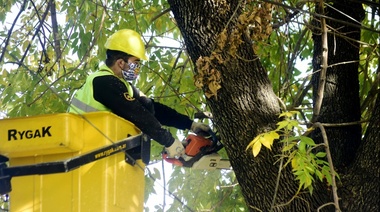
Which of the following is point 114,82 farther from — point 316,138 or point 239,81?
point 316,138

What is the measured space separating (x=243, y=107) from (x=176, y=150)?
0.69 metres

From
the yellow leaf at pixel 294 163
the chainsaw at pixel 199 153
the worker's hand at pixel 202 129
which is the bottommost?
the chainsaw at pixel 199 153

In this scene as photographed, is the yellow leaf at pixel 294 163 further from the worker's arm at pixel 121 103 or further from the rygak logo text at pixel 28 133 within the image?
the rygak logo text at pixel 28 133

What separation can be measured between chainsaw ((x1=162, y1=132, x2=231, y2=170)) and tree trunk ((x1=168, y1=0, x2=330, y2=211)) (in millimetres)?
550

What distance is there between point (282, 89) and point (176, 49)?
1434mm

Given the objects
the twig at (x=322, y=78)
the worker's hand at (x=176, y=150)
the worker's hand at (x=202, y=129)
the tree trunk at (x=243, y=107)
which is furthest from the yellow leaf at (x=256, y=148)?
the worker's hand at (x=202, y=129)

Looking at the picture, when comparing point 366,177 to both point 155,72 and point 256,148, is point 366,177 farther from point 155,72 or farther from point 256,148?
point 155,72

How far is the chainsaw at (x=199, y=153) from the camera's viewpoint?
498cm

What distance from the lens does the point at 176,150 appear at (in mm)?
4922

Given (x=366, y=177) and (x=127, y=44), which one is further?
(x=127, y=44)

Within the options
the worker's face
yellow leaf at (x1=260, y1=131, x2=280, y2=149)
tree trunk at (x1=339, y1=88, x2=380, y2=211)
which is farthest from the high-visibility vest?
tree trunk at (x1=339, y1=88, x2=380, y2=211)

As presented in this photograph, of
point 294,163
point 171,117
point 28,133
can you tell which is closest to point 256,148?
point 294,163

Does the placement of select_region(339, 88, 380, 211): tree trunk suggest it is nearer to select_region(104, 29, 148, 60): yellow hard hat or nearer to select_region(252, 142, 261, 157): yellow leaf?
select_region(252, 142, 261, 157): yellow leaf

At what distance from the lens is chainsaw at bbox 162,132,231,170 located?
4.98m
